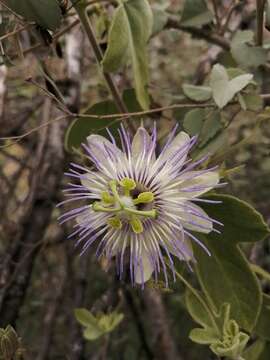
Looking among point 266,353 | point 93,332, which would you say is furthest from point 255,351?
point 93,332

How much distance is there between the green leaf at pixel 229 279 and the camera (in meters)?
0.70

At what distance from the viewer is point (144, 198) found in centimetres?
66

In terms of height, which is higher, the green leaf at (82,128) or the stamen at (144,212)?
the green leaf at (82,128)

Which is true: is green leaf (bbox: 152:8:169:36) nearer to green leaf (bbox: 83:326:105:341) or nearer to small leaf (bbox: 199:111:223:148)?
small leaf (bbox: 199:111:223:148)

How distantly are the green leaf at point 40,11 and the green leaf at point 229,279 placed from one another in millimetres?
282

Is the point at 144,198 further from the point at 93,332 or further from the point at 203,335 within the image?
the point at 93,332

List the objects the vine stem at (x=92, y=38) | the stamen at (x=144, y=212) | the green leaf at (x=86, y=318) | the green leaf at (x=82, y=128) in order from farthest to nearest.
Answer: the green leaf at (x=86, y=318)
the green leaf at (x=82, y=128)
the vine stem at (x=92, y=38)
the stamen at (x=144, y=212)

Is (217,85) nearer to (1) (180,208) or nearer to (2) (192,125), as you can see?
(2) (192,125)

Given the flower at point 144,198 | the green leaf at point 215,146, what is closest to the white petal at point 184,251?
the flower at point 144,198

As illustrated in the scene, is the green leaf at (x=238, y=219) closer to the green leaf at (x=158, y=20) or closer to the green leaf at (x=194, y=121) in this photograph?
the green leaf at (x=194, y=121)

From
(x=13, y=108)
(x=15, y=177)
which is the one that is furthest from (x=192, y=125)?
(x=13, y=108)

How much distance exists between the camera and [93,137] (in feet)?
2.26

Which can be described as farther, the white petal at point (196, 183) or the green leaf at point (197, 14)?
the green leaf at point (197, 14)

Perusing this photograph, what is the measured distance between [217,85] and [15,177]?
27.6 inches
